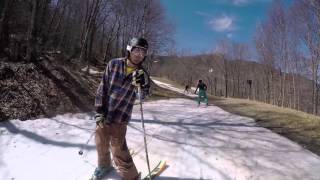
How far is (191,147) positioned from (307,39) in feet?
81.3

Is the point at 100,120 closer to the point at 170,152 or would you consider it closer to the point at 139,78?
the point at 139,78

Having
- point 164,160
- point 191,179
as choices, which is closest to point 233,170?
point 191,179

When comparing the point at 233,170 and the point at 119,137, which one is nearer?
the point at 119,137

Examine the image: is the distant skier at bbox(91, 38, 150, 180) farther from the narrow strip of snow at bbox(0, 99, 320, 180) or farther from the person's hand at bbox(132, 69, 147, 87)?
the narrow strip of snow at bbox(0, 99, 320, 180)

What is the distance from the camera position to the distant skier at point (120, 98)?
14.9 feet

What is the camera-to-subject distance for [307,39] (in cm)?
2789

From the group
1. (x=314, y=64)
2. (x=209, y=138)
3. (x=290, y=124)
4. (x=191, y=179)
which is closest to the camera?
(x=191, y=179)

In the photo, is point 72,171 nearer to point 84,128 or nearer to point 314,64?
point 84,128

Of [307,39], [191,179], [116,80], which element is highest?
[307,39]

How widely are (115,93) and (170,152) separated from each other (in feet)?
8.14

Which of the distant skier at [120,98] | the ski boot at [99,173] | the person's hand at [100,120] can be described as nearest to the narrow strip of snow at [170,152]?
the ski boot at [99,173]

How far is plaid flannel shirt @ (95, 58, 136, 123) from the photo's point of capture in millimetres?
4586

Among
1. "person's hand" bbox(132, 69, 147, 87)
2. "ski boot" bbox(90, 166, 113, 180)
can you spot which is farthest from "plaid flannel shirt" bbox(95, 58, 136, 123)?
"ski boot" bbox(90, 166, 113, 180)

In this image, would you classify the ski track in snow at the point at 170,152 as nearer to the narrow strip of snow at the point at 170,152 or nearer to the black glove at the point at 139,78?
the narrow strip of snow at the point at 170,152
